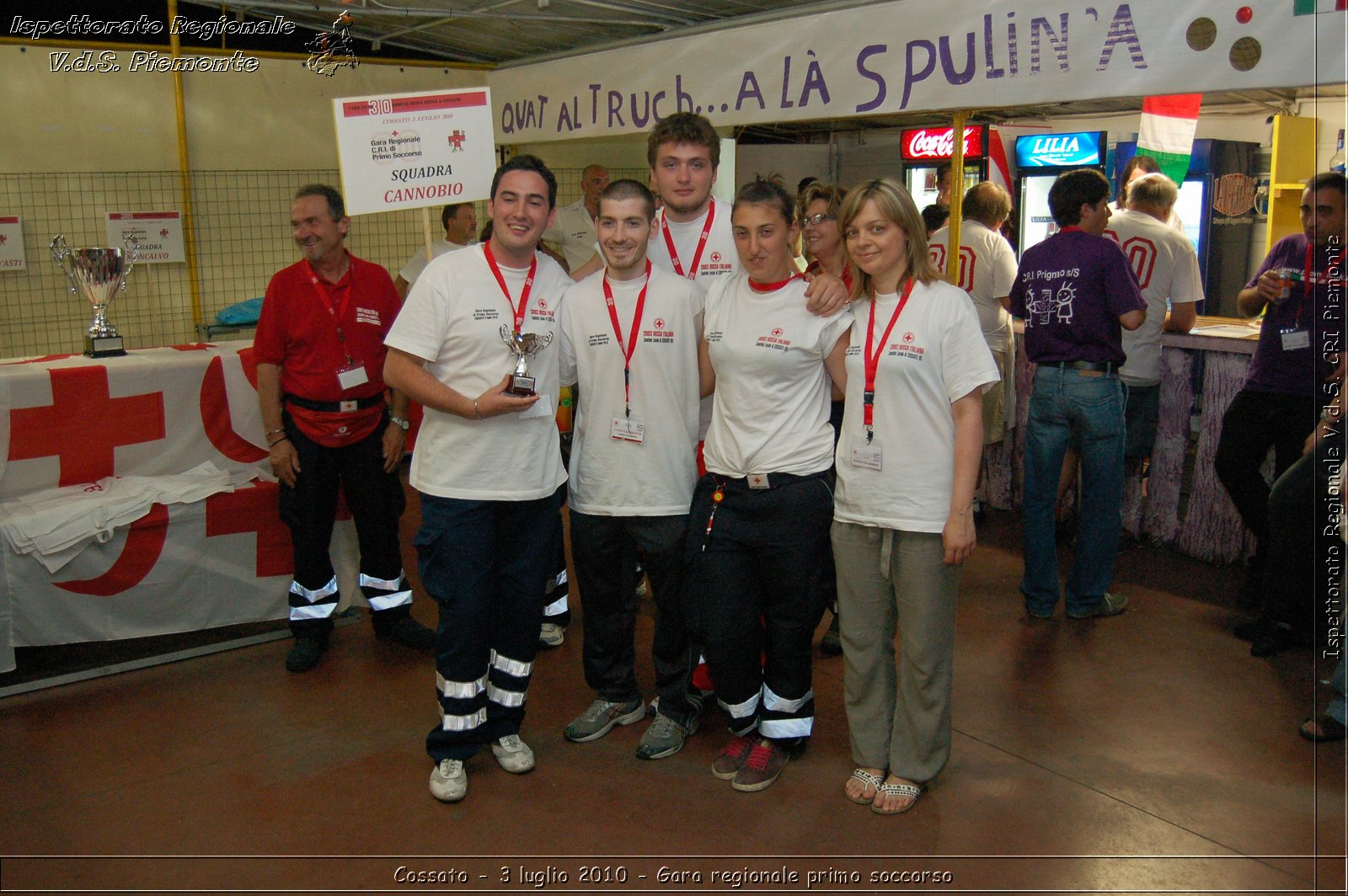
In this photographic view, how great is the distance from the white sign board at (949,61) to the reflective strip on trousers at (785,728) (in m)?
2.41

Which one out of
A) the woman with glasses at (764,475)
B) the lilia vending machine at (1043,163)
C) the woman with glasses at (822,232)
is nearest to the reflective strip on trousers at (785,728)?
the woman with glasses at (764,475)

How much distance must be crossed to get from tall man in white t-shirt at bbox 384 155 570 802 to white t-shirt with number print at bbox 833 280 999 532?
890mm

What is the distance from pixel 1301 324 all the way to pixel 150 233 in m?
6.31

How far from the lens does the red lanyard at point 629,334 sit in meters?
2.90

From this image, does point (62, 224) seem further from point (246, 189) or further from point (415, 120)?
point (415, 120)

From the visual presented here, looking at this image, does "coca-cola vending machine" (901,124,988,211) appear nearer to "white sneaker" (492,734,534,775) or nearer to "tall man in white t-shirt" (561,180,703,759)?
"tall man in white t-shirt" (561,180,703,759)

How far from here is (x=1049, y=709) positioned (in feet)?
11.2

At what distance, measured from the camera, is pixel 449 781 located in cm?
286

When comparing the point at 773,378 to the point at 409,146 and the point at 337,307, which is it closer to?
the point at 409,146

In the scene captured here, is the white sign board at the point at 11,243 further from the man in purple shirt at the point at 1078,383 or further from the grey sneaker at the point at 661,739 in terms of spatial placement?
the man in purple shirt at the point at 1078,383

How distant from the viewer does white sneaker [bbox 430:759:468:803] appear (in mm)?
2844

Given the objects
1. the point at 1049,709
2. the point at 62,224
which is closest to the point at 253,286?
the point at 62,224

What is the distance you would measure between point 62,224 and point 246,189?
44.2 inches

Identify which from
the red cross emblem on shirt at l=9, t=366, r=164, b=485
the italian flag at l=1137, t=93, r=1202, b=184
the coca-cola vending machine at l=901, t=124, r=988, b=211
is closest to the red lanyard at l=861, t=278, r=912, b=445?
the red cross emblem on shirt at l=9, t=366, r=164, b=485
